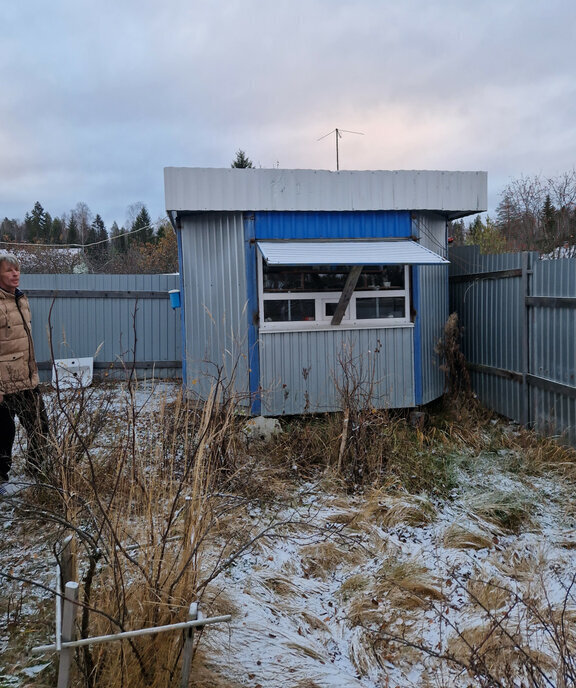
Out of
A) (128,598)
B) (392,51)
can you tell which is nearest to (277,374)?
(128,598)

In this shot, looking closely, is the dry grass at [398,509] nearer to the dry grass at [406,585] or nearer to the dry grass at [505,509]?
the dry grass at [505,509]

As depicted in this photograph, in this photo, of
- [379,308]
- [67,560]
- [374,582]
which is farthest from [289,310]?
[67,560]

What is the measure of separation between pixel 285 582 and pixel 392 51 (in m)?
7.69

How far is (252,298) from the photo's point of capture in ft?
19.6

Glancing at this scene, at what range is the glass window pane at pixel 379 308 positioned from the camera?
20.6ft

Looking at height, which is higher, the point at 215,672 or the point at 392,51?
the point at 392,51

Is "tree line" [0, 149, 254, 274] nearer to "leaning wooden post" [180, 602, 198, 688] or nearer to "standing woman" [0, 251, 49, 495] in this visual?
"standing woman" [0, 251, 49, 495]

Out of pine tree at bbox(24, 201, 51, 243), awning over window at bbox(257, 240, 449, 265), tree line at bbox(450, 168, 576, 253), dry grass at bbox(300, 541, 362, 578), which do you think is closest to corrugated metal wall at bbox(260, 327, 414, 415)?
awning over window at bbox(257, 240, 449, 265)

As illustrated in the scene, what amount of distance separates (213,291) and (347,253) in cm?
161

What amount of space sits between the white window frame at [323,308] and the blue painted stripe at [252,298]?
0.18 ft

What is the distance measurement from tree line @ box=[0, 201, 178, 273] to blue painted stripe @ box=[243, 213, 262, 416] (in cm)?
723

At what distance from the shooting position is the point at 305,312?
6.16 m

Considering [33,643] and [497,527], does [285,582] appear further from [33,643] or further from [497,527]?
[497,527]

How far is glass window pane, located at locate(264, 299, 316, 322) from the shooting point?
606 cm
